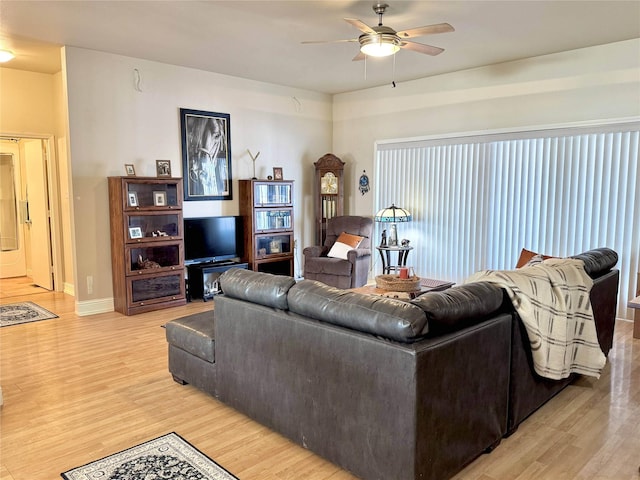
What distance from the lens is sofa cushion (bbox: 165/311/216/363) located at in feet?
9.91

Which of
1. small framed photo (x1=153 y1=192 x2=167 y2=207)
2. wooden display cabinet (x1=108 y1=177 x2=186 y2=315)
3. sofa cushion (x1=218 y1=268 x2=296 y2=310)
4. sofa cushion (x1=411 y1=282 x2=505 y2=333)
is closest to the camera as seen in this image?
sofa cushion (x1=411 y1=282 x2=505 y2=333)

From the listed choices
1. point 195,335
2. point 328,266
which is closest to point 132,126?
point 328,266

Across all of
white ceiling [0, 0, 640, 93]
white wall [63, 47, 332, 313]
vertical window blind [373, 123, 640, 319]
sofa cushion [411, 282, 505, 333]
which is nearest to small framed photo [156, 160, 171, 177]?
white wall [63, 47, 332, 313]

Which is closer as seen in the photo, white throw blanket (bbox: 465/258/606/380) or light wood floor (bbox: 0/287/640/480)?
light wood floor (bbox: 0/287/640/480)

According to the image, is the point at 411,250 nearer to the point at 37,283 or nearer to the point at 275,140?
the point at 275,140

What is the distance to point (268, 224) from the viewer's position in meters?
6.61

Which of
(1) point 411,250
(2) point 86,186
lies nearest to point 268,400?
(2) point 86,186

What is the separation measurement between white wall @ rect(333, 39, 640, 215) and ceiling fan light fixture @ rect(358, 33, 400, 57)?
244cm

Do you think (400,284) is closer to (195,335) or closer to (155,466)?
(195,335)

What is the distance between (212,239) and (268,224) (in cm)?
86

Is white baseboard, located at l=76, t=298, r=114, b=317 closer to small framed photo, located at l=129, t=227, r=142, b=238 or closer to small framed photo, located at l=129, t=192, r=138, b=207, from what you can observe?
small framed photo, located at l=129, t=227, r=142, b=238

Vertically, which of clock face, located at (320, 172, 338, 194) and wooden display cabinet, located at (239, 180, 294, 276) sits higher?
clock face, located at (320, 172, 338, 194)

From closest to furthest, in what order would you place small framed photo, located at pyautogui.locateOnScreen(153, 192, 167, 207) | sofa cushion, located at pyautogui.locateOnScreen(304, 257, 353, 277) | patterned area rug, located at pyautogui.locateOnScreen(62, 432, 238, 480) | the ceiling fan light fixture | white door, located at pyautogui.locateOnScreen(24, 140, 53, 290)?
1. patterned area rug, located at pyautogui.locateOnScreen(62, 432, 238, 480)
2. the ceiling fan light fixture
3. small framed photo, located at pyautogui.locateOnScreen(153, 192, 167, 207)
4. sofa cushion, located at pyautogui.locateOnScreen(304, 257, 353, 277)
5. white door, located at pyautogui.locateOnScreen(24, 140, 53, 290)

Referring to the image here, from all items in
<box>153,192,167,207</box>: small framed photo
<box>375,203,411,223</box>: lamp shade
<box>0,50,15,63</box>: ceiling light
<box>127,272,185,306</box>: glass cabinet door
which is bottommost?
<box>127,272,185,306</box>: glass cabinet door
